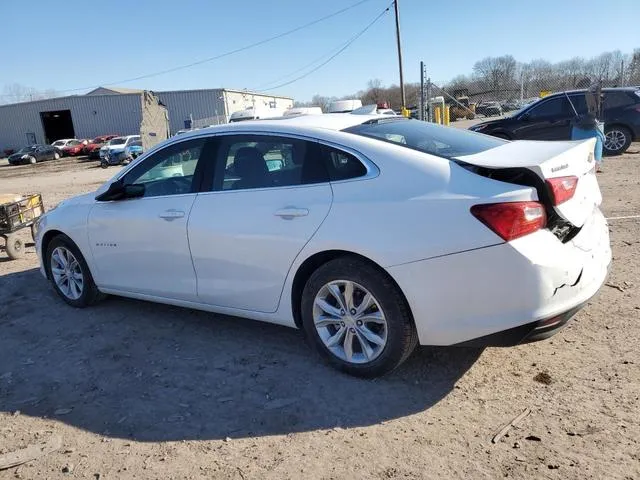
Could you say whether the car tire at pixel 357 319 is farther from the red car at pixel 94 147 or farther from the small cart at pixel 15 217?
the red car at pixel 94 147

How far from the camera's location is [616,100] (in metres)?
13.0

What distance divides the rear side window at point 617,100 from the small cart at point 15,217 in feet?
41.8

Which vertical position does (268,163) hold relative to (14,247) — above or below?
above

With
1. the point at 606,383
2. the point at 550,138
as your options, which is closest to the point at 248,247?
the point at 606,383

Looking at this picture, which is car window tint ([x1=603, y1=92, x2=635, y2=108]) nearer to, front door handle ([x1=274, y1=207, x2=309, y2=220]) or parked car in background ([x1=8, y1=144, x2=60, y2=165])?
front door handle ([x1=274, y1=207, x2=309, y2=220])

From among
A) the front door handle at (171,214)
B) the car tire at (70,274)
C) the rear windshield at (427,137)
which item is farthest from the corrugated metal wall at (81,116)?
the rear windshield at (427,137)

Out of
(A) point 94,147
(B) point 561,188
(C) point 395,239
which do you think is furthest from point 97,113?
(B) point 561,188

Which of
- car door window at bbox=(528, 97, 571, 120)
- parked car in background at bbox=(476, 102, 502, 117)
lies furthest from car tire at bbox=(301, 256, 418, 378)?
parked car in background at bbox=(476, 102, 502, 117)

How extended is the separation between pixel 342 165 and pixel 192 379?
1.71 metres

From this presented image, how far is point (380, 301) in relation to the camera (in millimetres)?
3100

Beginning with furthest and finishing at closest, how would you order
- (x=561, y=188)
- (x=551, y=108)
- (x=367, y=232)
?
(x=551, y=108) < (x=367, y=232) < (x=561, y=188)

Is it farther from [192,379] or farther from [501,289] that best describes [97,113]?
[501,289]

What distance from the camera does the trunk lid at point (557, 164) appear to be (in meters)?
2.87

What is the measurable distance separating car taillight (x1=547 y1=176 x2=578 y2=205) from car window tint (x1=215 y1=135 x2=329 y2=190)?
4.27 ft
